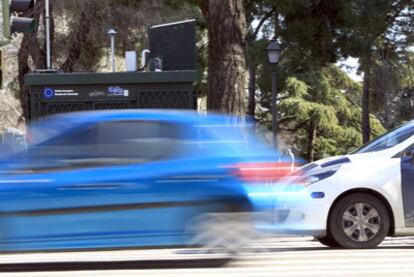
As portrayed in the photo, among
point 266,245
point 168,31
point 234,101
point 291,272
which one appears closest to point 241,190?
point 291,272

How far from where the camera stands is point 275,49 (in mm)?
18609

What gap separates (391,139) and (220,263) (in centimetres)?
332

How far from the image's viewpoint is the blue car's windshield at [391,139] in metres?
9.72

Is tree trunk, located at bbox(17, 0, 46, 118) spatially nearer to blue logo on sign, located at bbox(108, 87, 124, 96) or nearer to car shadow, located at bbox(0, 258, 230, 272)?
blue logo on sign, located at bbox(108, 87, 124, 96)

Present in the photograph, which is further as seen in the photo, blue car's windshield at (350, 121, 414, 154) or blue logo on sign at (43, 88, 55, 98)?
blue logo on sign at (43, 88, 55, 98)

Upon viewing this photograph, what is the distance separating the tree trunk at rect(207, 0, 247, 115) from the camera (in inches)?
600

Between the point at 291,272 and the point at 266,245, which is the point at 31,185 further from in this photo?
the point at 266,245

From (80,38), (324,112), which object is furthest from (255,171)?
(324,112)

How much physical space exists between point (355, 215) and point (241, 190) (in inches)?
91.6

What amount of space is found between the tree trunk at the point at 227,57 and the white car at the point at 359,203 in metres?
6.01

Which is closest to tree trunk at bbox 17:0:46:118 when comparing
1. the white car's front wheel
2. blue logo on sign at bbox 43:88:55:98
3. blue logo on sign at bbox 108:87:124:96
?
blue logo on sign at bbox 43:88:55:98

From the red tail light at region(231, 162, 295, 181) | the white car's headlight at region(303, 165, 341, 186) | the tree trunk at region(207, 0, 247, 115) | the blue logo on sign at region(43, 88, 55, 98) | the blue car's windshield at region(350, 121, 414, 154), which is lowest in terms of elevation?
the white car's headlight at region(303, 165, 341, 186)

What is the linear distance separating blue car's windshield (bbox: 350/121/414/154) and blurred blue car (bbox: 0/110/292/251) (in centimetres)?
261

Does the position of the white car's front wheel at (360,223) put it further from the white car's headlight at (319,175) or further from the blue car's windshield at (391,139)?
the blue car's windshield at (391,139)
